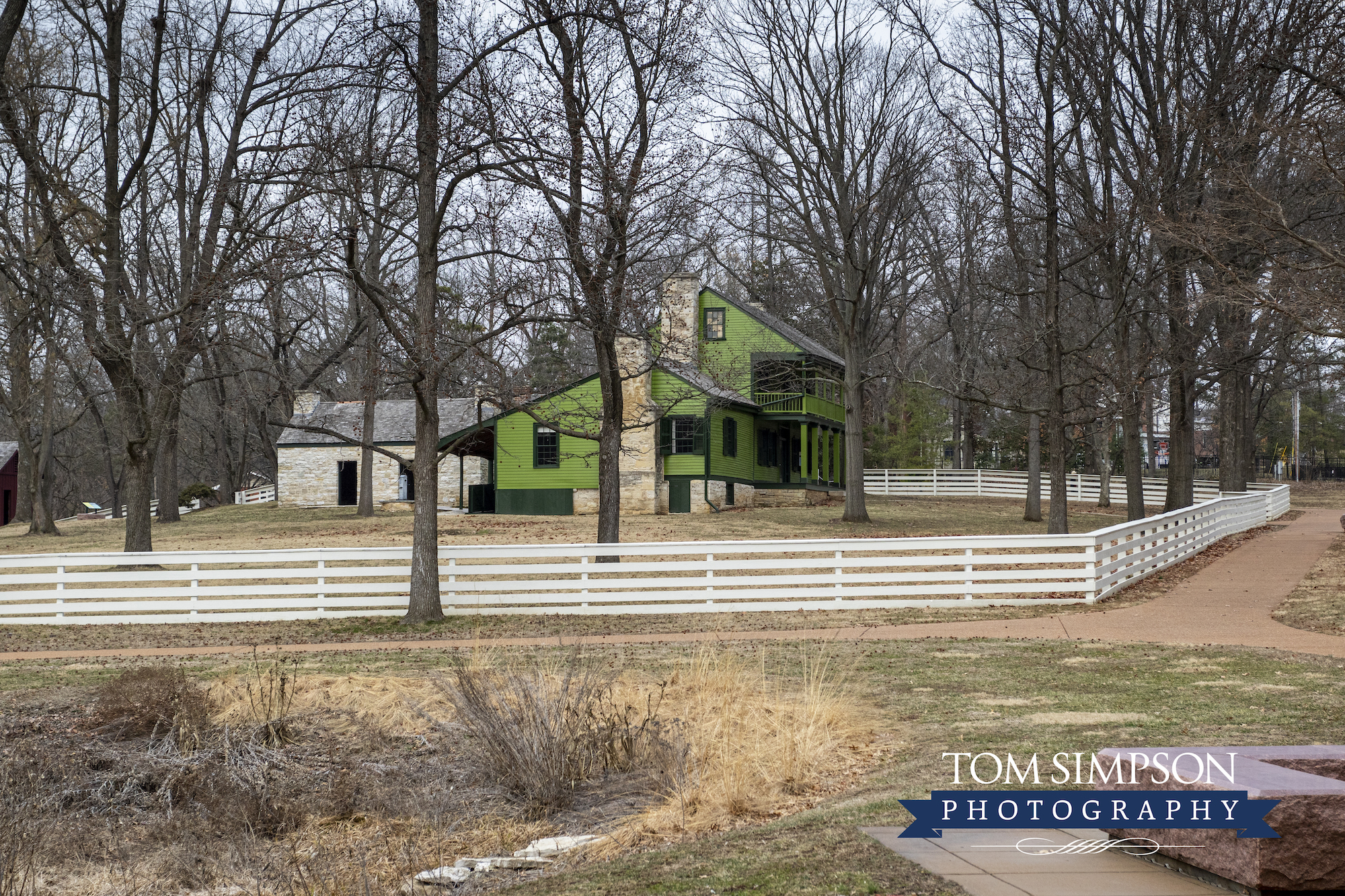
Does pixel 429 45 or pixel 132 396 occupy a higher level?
pixel 429 45

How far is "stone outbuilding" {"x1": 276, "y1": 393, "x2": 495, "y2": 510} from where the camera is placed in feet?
137

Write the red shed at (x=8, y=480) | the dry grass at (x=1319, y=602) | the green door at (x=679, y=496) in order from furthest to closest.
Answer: the red shed at (x=8, y=480)
the green door at (x=679, y=496)
the dry grass at (x=1319, y=602)

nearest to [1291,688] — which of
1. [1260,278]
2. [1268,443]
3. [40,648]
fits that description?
[40,648]

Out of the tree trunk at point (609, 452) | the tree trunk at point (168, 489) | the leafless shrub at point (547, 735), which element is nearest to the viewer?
the leafless shrub at point (547, 735)

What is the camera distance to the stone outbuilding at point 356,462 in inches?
1645

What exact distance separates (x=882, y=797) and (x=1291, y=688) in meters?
5.21

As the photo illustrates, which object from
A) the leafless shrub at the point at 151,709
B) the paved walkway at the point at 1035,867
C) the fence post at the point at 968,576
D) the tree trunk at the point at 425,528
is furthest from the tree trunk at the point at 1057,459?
the paved walkway at the point at 1035,867

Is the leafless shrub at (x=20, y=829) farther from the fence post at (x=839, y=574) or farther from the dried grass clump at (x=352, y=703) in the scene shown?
the fence post at (x=839, y=574)

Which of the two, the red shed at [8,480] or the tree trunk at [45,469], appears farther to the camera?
the red shed at [8,480]

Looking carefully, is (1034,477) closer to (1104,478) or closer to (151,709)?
(1104,478)

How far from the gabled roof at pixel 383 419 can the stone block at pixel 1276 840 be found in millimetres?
36859

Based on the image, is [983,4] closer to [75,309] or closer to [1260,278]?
[1260,278]

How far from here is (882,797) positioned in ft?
21.1

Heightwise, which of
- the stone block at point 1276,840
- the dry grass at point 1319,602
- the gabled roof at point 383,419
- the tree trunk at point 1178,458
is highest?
the gabled roof at point 383,419
